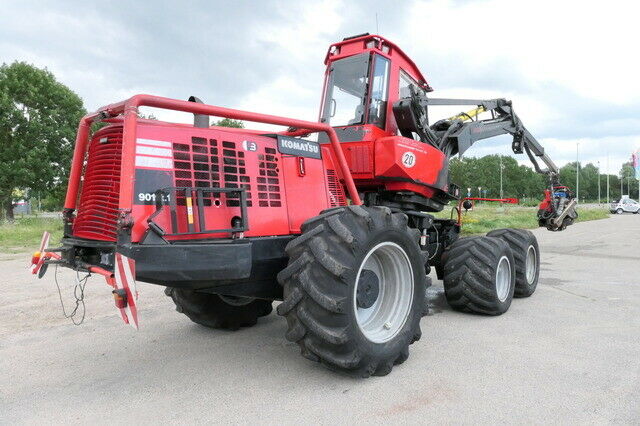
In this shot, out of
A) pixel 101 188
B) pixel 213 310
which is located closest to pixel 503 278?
pixel 213 310

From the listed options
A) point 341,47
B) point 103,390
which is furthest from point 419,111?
point 103,390

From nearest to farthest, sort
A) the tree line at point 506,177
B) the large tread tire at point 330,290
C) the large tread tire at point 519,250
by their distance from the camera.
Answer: the large tread tire at point 330,290 < the large tread tire at point 519,250 < the tree line at point 506,177

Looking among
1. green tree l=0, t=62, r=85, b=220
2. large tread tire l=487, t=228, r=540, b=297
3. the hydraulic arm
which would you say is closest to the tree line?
green tree l=0, t=62, r=85, b=220

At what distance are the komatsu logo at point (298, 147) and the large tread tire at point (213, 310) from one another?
68.2 inches

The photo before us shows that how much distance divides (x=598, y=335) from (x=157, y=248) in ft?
14.2

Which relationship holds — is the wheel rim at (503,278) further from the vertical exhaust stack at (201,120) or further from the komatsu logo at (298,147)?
the vertical exhaust stack at (201,120)

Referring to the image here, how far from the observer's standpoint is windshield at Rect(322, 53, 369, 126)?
18.4ft

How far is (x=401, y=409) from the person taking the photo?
317cm

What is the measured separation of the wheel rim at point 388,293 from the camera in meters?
4.04

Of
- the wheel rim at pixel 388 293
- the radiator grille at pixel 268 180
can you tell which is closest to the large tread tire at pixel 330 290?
the wheel rim at pixel 388 293

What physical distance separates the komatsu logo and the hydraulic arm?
173cm

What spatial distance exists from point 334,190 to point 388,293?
1090 millimetres

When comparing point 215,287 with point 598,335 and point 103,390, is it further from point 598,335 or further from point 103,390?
point 598,335

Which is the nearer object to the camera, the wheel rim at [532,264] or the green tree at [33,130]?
the wheel rim at [532,264]
